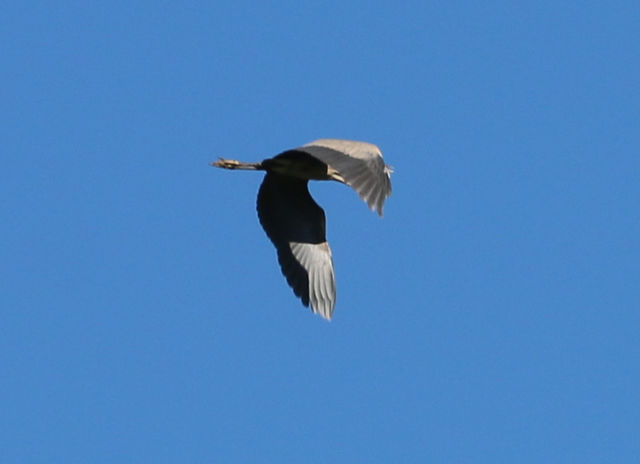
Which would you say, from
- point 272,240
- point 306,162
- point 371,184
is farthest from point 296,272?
point 371,184

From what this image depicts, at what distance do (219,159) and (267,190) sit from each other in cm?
92

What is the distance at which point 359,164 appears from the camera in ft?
45.2

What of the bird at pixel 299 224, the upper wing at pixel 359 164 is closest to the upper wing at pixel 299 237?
the bird at pixel 299 224

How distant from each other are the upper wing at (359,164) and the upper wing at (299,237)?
1531mm

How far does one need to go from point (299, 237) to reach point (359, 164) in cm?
306

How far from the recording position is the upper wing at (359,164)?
1318 cm

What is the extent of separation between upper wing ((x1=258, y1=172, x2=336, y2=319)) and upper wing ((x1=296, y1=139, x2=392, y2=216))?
1.53m

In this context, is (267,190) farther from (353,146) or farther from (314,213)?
(353,146)

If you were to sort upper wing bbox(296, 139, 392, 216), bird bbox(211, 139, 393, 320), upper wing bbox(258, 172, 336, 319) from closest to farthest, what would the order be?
upper wing bbox(296, 139, 392, 216) → bird bbox(211, 139, 393, 320) → upper wing bbox(258, 172, 336, 319)

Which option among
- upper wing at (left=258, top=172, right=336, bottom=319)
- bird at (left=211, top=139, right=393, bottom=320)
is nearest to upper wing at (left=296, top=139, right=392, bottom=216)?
bird at (left=211, top=139, right=393, bottom=320)

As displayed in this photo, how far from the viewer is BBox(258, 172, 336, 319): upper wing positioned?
53.8ft

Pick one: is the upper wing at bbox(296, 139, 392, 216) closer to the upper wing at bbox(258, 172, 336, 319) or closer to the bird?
the bird

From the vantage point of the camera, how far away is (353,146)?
14.5 meters

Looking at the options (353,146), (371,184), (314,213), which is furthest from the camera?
(314,213)
